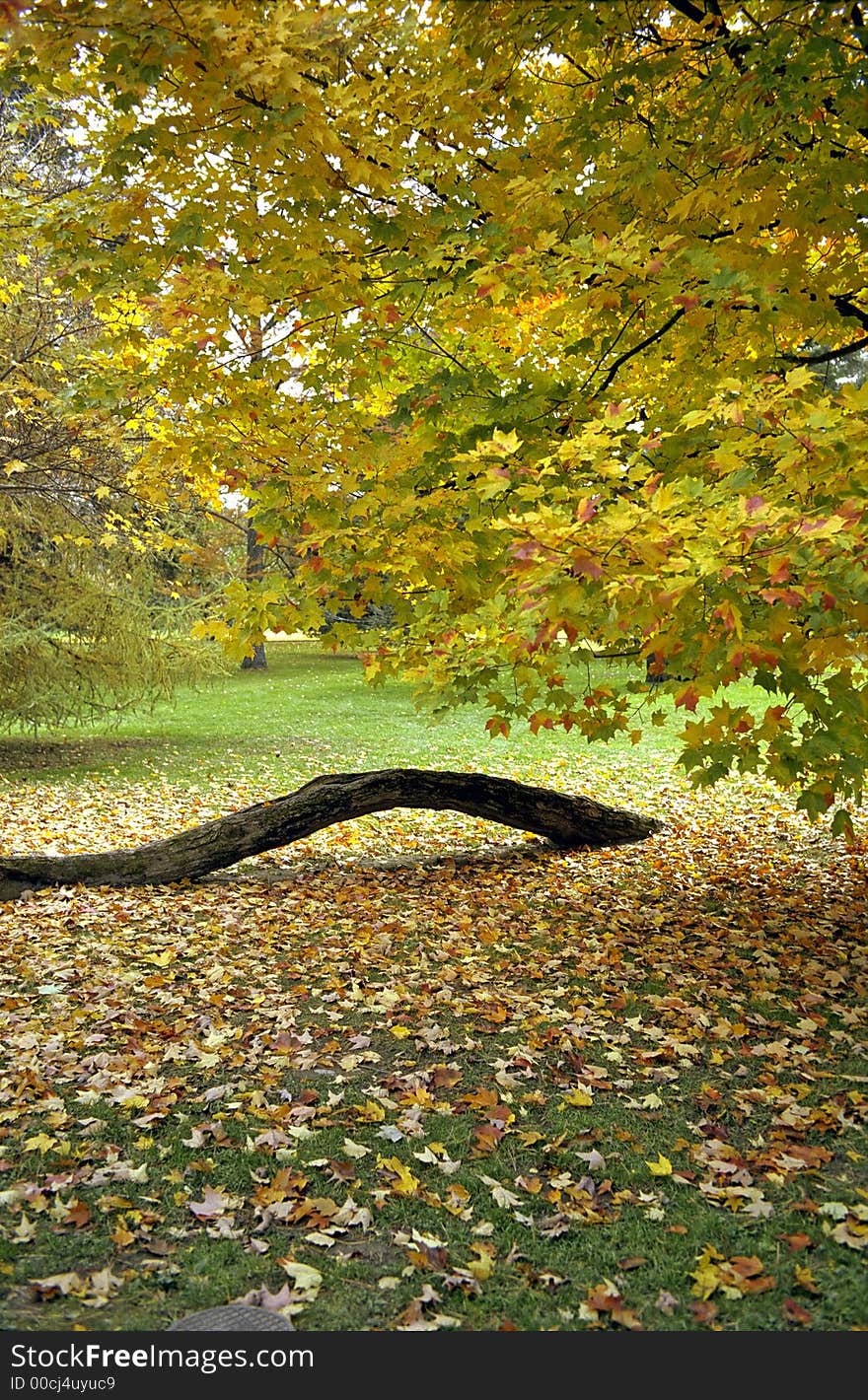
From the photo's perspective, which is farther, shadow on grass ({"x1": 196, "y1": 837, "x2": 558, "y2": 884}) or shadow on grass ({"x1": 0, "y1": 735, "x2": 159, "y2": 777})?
shadow on grass ({"x1": 0, "y1": 735, "x2": 159, "y2": 777})

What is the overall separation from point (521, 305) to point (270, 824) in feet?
13.8

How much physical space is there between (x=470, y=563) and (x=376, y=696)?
18.0 m

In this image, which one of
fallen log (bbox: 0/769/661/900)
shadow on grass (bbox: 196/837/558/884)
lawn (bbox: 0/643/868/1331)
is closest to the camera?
lawn (bbox: 0/643/868/1331)

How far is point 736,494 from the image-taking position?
3.64 m

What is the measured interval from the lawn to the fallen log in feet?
0.91

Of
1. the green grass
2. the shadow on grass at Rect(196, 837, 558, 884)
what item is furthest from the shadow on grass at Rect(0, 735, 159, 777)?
the shadow on grass at Rect(196, 837, 558, 884)

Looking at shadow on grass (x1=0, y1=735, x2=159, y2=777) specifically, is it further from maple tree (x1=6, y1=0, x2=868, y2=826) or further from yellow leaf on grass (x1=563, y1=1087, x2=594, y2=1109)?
yellow leaf on grass (x1=563, y1=1087, x2=594, y2=1109)

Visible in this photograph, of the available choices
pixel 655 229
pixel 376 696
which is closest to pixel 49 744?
pixel 376 696

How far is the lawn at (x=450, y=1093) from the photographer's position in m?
2.99

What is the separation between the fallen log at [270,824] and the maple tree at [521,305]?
2.34m

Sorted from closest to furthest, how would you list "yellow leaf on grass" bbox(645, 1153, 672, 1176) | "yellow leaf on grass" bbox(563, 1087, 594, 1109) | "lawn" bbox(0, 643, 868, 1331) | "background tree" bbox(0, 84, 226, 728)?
1. "lawn" bbox(0, 643, 868, 1331)
2. "yellow leaf on grass" bbox(645, 1153, 672, 1176)
3. "yellow leaf on grass" bbox(563, 1087, 594, 1109)
4. "background tree" bbox(0, 84, 226, 728)

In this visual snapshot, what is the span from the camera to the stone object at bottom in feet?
9.16

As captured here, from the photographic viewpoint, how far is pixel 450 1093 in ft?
13.8

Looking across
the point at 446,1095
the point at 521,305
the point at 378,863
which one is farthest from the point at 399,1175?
the point at 378,863
